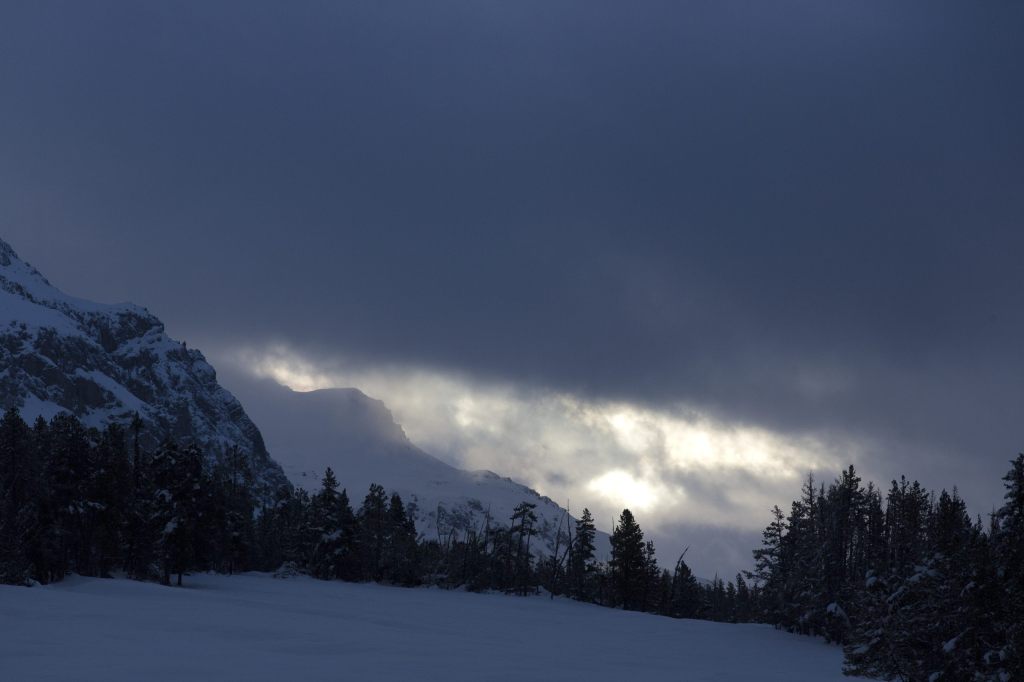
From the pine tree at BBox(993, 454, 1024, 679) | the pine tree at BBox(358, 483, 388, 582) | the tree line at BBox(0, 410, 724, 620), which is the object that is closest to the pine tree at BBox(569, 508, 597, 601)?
the tree line at BBox(0, 410, 724, 620)

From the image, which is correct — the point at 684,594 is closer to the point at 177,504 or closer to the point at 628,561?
the point at 628,561

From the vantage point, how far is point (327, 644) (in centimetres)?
2838

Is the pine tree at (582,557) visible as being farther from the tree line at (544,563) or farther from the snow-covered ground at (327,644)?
the snow-covered ground at (327,644)

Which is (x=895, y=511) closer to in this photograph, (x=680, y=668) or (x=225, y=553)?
(x=680, y=668)

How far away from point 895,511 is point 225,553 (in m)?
73.1

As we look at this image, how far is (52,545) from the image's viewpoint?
2078 inches

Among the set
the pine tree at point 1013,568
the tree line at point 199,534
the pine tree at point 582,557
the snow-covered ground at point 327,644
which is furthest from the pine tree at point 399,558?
the pine tree at point 1013,568

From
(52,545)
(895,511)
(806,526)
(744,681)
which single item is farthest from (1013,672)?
(895,511)

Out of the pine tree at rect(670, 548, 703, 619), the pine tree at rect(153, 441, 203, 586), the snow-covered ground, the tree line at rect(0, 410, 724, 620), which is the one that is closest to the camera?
the snow-covered ground

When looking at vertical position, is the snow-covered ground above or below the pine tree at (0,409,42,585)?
below

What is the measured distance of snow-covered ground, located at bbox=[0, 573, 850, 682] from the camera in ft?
66.5

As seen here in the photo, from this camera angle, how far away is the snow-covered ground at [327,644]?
20.3 m

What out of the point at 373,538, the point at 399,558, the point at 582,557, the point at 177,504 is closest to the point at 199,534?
the point at 177,504

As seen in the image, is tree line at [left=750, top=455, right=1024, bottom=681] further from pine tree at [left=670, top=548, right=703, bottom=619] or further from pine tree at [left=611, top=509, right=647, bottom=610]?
pine tree at [left=670, top=548, right=703, bottom=619]
